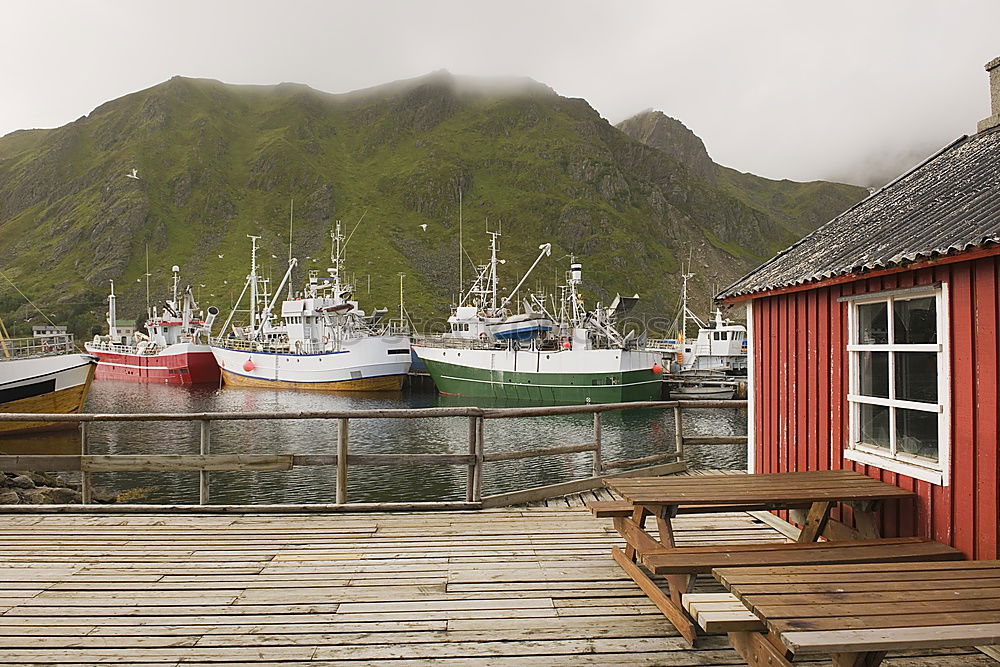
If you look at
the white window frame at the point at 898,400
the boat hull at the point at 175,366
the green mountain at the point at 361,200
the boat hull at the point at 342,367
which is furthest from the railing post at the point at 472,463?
the green mountain at the point at 361,200

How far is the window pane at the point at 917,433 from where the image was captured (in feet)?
14.5

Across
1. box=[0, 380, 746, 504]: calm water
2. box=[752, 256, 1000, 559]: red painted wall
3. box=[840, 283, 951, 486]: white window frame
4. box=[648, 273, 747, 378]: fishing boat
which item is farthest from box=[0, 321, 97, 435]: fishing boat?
box=[648, 273, 747, 378]: fishing boat

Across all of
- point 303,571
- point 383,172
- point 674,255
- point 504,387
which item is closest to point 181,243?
point 383,172

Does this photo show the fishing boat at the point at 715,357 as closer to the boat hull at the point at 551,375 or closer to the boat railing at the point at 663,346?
the boat railing at the point at 663,346

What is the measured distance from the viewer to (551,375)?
3772 centimetres

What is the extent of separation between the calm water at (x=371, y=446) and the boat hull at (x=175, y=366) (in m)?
15.3

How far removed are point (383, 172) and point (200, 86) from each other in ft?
254

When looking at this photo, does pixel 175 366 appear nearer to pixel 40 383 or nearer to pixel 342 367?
pixel 342 367

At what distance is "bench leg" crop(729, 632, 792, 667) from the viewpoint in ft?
9.39

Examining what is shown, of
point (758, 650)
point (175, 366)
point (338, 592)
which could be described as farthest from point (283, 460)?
point (175, 366)

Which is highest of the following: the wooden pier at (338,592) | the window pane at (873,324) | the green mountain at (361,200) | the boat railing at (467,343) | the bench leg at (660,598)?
the green mountain at (361,200)

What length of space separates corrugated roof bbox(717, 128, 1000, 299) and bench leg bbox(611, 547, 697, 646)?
2.43 metres

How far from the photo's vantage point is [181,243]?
11769 centimetres

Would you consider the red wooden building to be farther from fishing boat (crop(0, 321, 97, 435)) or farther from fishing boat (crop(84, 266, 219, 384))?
fishing boat (crop(84, 266, 219, 384))
